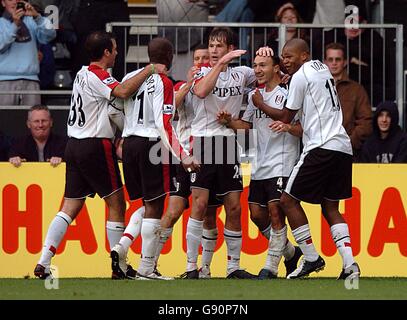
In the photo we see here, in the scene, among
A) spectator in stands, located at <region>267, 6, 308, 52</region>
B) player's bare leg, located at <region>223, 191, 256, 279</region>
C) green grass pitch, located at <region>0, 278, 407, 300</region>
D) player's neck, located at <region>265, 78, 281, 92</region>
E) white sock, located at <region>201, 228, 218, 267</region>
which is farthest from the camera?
spectator in stands, located at <region>267, 6, 308, 52</region>

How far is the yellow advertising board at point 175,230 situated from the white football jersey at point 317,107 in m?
2.66

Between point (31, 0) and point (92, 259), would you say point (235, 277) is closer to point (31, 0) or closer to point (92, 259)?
point (92, 259)

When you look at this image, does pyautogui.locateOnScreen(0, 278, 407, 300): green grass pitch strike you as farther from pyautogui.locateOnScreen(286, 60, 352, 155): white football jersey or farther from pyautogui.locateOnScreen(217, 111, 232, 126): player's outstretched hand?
pyautogui.locateOnScreen(217, 111, 232, 126): player's outstretched hand

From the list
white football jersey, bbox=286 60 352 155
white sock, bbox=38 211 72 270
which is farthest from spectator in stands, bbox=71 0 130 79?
white football jersey, bbox=286 60 352 155

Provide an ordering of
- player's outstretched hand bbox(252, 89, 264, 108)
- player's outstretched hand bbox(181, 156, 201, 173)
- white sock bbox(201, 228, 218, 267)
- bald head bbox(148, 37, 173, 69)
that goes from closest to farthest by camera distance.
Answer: player's outstretched hand bbox(181, 156, 201, 173) < bald head bbox(148, 37, 173, 69) < player's outstretched hand bbox(252, 89, 264, 108) < white sock bbox(201, 228, 218, 267)

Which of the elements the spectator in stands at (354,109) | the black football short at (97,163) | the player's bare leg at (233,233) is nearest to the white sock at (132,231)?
the black football short at (97,163)

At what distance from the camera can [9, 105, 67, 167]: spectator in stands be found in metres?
16.2

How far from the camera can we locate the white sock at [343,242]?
1300 centimetres

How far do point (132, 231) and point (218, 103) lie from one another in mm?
1575

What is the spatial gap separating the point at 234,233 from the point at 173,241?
1.90 metres

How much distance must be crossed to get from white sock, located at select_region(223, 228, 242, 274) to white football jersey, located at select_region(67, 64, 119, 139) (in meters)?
1.59

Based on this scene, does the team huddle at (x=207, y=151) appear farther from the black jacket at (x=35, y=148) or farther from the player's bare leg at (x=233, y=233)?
the black jacket at (x=35, y=148)

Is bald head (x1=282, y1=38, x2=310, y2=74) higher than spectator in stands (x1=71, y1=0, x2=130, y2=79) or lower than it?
lower

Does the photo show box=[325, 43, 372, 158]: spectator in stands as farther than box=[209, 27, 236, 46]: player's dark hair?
Yes
